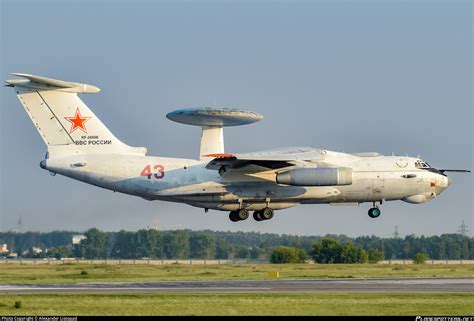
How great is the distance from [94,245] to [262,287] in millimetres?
41668

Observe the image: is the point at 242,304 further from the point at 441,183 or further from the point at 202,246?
the point at 202,246

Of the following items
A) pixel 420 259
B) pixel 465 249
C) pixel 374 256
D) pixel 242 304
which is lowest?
pixel 242 304

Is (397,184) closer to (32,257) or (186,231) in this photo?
(186,231)

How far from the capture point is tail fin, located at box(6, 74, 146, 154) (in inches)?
2057

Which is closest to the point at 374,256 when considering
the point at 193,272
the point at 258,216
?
the point at 258,216

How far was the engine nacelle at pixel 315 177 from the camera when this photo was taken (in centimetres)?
5012

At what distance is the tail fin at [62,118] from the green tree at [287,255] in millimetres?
21135

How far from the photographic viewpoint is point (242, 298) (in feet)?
115

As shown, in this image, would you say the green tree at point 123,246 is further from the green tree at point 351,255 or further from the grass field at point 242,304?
the grass field at point 242,304

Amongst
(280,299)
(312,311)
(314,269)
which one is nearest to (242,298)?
(280,299)

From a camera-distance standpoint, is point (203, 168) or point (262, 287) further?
point (203, 168)

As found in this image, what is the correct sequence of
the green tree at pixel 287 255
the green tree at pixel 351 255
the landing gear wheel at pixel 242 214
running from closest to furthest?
the landing gear wheel at pixel 242 214
the green tree at pixel 351 255
the green tree at pixel 287 255

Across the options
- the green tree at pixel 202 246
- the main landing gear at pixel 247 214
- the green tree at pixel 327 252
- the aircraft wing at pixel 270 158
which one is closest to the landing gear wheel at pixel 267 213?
the main landing gear at pixel 247 214

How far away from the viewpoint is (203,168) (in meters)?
52.3
